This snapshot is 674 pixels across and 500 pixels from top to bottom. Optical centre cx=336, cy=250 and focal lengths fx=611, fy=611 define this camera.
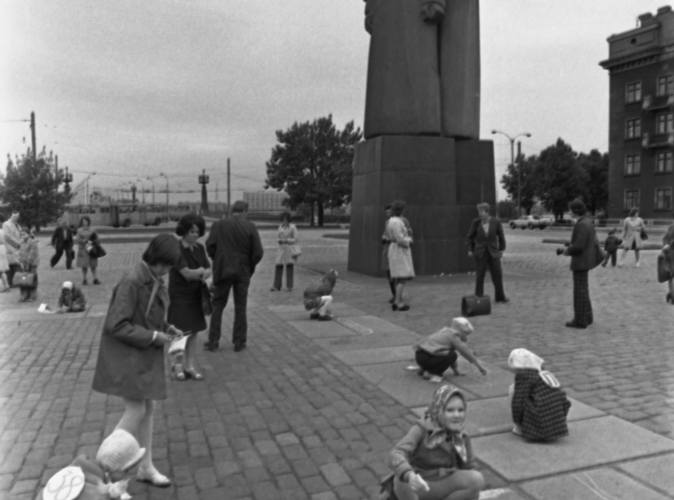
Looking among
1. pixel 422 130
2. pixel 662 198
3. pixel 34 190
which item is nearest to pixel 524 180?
pixel 662 198

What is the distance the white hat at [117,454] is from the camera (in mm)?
3309

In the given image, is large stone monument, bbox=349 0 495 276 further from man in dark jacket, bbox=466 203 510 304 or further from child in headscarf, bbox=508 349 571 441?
child in headscarf, bbox=508 349 571 441

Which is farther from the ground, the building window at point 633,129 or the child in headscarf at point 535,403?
the building window at point 633,129

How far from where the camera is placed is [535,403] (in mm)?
4520

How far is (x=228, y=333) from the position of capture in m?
8.77

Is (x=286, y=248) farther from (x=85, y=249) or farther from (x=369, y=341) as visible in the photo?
(x=369, y=341)

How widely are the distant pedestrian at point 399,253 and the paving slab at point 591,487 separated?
21.4 ft

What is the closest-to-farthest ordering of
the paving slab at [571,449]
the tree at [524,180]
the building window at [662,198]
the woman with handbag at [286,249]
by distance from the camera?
the paving slab at [571,449] < the woman with handbag at [286,249] < the building window at [662,198] < the tree at [524,180]

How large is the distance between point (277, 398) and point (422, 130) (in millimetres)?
10730

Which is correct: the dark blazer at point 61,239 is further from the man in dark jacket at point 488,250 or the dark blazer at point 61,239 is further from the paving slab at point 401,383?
the paving slab at point 401,383

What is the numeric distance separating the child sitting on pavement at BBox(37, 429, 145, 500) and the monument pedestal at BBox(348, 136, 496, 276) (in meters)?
11.7

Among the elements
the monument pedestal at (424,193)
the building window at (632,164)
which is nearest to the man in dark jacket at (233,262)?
the monument pedestal at (424,193)

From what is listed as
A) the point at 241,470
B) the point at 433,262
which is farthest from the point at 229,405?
the point at 433,262

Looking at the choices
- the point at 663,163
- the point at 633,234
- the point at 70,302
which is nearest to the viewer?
the point at 70,302
